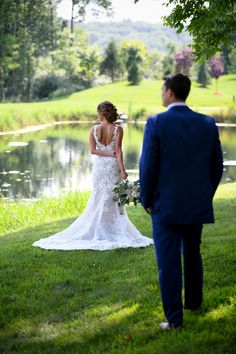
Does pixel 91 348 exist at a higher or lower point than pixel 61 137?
higher

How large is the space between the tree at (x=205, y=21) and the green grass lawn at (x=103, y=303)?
3193 mm

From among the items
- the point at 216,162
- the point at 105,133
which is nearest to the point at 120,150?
the point at 105,133

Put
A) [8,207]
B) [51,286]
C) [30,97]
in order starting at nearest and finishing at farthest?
[51,286], [8,207], [30,97]

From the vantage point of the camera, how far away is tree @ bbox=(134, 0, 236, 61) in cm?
1109

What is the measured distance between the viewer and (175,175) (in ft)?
17.7

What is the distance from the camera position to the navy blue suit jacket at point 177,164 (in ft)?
17.6

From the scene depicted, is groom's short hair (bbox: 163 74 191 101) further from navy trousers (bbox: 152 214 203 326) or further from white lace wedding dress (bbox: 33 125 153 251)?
white lace wedding dress (bbox: 33 125 153 251)

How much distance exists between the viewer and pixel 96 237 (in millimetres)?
10602

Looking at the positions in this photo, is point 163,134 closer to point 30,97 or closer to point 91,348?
point 91,348

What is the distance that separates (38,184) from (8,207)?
8.44m

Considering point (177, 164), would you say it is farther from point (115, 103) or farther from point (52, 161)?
point (115, 103)

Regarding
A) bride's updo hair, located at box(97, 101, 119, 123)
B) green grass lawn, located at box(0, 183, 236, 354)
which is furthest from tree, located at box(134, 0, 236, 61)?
green grass lawn, located at box(0, 183, 236, 354)

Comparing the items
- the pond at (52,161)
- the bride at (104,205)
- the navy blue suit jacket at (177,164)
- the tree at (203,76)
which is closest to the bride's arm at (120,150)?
the bride at (104,205)

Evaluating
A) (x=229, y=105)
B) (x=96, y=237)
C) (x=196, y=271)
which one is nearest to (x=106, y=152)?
(x=96, y=237)
